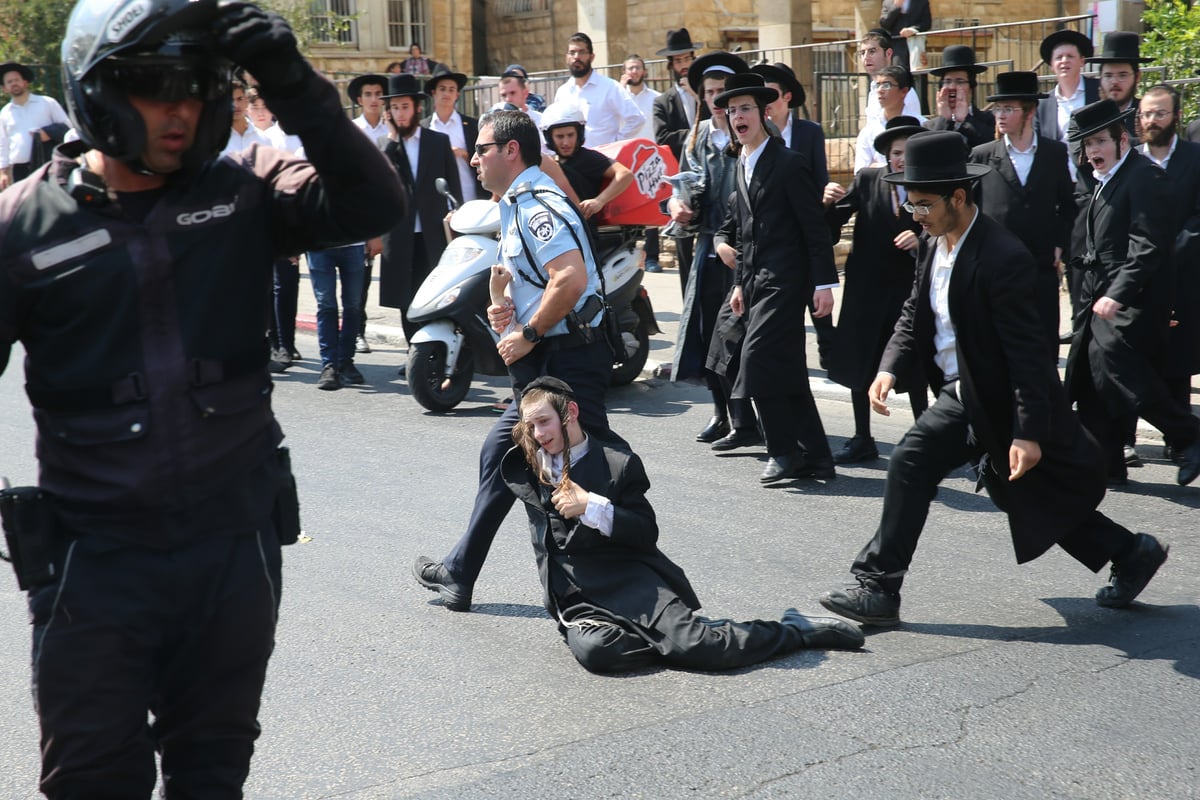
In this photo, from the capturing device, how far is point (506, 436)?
5434 millimetres

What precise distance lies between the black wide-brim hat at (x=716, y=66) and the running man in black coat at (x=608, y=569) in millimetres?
4189

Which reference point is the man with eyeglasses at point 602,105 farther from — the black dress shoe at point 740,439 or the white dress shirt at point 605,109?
the black dress shoe at point 740,439

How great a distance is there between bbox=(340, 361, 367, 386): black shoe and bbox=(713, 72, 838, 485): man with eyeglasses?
3710mm

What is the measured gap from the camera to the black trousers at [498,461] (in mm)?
5441

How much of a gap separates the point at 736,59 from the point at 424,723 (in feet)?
18.3

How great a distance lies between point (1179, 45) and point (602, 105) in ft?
16.3

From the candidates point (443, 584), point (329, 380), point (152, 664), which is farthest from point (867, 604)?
point (329, 380)

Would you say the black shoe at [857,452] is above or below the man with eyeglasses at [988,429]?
below

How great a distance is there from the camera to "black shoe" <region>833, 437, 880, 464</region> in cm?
786

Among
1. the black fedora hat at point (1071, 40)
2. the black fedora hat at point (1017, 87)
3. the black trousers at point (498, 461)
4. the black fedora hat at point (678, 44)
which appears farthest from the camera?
the black fedora hat at point (678, 44)

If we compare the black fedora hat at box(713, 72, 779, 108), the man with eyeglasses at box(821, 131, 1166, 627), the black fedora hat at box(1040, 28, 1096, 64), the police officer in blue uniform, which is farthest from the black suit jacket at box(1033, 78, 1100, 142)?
the police officer in blue uniform

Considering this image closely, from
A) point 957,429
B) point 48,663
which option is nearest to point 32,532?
point 48,663

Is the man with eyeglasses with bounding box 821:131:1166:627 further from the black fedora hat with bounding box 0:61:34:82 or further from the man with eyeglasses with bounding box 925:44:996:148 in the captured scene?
the black fedora hat with bounding box 0:61:34:82

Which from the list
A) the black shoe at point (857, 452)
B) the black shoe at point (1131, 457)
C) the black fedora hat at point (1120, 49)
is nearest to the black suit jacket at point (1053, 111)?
the black fedora hat at point (1120, 49)
